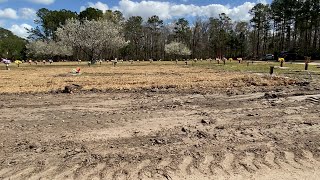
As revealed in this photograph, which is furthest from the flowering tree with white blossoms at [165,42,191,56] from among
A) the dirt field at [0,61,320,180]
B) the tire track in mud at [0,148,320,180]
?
the tire track in mud at [0,148,320,180]

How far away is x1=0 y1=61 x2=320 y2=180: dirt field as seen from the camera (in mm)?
4934

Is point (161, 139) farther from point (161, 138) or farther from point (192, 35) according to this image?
point (192, 35)

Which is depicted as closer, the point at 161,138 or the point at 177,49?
the point at 161,138

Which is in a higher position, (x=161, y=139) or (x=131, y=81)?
(x=131, y=81)

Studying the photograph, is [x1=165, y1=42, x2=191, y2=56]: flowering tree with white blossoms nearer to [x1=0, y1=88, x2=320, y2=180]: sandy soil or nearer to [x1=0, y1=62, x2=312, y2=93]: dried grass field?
[x1=0, y1=62, x2=312, y2=93]: dried grass field

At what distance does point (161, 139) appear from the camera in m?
6.37

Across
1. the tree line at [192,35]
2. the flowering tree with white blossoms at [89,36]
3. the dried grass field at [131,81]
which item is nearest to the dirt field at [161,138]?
the dried grass field at [131,81]

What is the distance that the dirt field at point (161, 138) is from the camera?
4.93 m

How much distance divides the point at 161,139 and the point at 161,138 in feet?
0.26

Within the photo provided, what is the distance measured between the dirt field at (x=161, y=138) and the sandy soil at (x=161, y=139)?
2 centimetres

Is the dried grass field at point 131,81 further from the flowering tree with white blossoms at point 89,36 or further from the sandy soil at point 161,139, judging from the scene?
the flowering tree with white blossoms at point 89,36

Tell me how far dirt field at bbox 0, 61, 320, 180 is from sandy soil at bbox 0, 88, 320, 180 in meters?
0.02

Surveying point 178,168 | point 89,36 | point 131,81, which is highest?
point 89,36

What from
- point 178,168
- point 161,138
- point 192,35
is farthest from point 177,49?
point 178,168
